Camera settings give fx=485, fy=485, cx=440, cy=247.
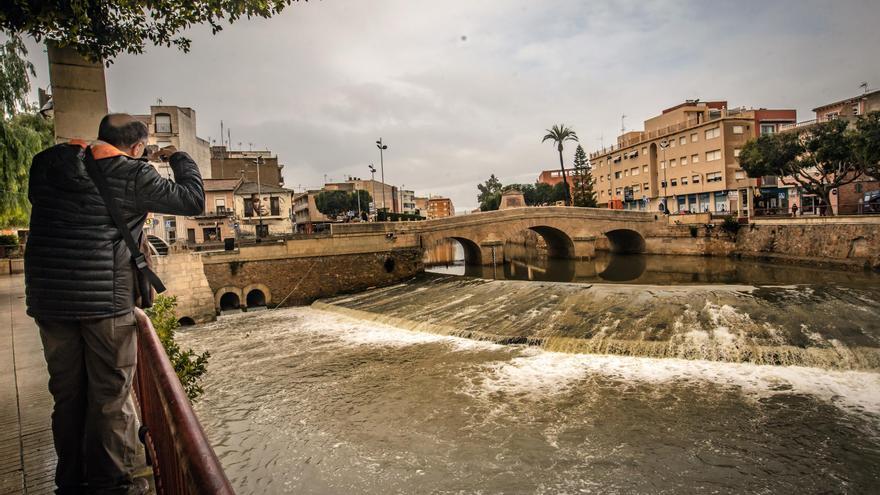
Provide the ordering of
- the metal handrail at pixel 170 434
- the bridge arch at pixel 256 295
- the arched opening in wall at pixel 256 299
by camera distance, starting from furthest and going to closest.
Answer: the arched opening in wall at pixel 256 299, the bridge arch at pixel 256 295, the metal handrail at pixel 170 434

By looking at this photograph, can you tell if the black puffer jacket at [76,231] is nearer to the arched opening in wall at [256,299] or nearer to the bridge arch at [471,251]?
the arched opening in wall at [256,299]

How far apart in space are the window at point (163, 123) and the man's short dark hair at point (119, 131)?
4164 cm

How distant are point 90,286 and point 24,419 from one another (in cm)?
273

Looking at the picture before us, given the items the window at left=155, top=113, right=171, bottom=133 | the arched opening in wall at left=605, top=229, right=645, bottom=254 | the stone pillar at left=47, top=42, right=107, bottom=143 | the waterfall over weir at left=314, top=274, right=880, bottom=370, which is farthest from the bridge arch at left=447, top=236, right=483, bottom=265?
the window at left=155, top=113, right=171, bottom=133

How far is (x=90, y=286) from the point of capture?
226cm

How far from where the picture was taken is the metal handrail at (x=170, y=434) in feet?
5.06

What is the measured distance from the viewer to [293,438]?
27.3ft

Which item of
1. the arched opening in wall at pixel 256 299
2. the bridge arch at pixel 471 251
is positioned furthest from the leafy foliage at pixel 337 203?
the arched opening in wall at pixel 256 299

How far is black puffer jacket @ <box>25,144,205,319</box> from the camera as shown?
223cm

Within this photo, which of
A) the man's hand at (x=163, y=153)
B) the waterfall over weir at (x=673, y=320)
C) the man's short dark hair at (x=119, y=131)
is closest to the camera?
the man's short dark hair at (x=119, y=131)

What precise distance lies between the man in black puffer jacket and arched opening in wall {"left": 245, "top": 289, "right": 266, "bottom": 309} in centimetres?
2068

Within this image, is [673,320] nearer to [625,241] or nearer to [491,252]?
[491,252]

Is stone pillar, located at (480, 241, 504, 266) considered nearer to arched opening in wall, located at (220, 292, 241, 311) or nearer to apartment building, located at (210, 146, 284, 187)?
arched opening in wall, located at (220, 292, 241, 311)

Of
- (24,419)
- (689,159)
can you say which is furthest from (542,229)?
(24,419)
